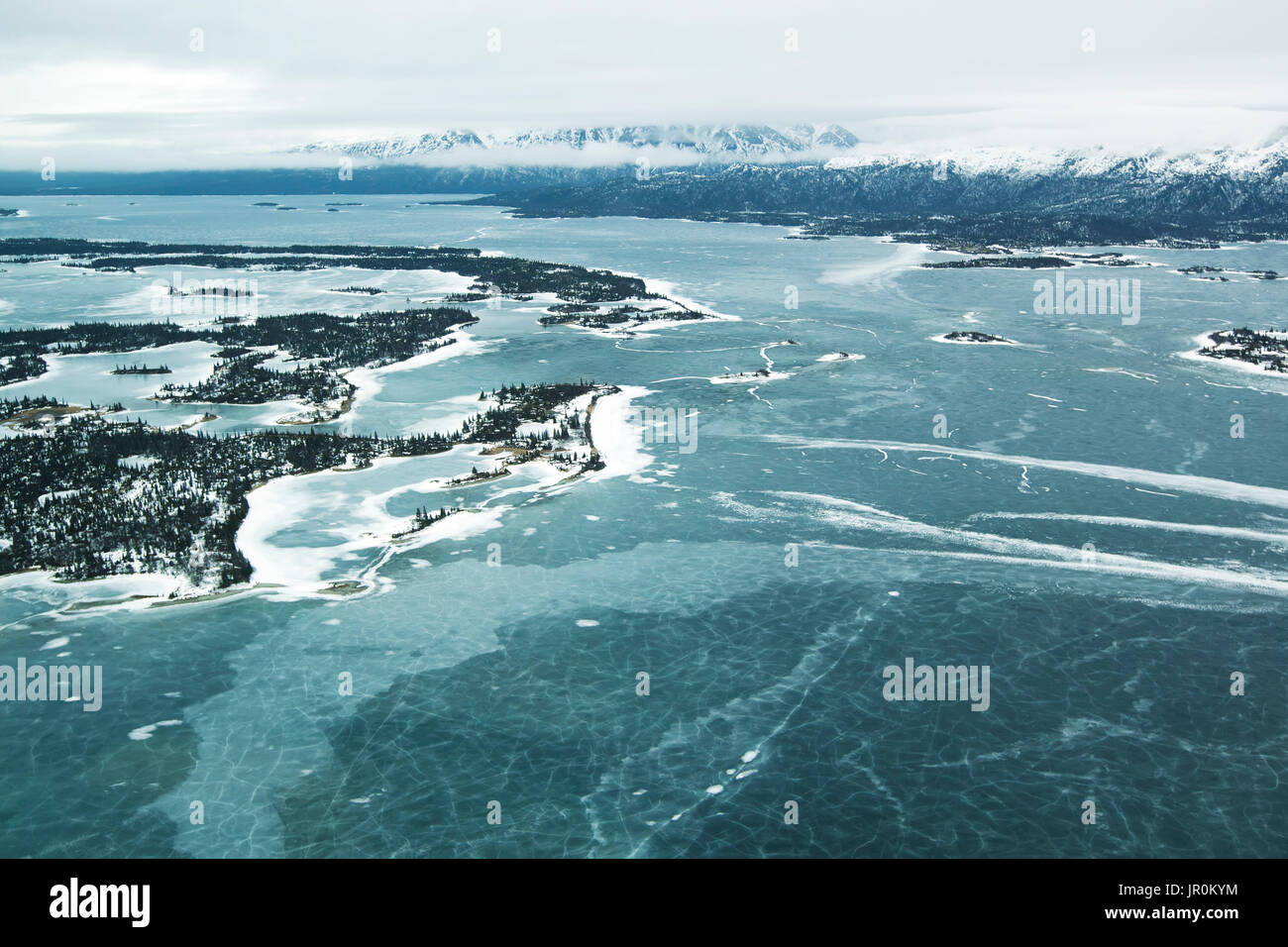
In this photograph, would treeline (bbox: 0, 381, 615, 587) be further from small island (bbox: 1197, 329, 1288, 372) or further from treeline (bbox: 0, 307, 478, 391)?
small island (bbox: 1197, 329, 1288, 372)

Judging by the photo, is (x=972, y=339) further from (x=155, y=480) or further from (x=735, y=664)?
(x=155, y=480)

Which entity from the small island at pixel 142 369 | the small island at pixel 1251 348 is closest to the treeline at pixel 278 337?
the small island at pixel 142 369

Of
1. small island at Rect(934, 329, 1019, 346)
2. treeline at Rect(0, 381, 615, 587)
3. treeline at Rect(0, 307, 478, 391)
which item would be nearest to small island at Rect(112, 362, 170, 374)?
treeline at Rect(0, 307, 478, 391)

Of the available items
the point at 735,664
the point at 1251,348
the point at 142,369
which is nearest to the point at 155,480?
the point at 735,664

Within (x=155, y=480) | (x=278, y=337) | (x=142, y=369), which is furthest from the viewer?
(x=278, y=337)

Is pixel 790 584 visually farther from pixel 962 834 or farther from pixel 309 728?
pixel 309 728

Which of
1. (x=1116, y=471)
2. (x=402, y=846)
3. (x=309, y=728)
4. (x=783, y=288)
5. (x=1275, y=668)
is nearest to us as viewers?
(x=402, y=846)

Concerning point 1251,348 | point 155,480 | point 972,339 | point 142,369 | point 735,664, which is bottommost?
point 735,664

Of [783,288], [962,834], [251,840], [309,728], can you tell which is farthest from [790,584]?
[783,288]
